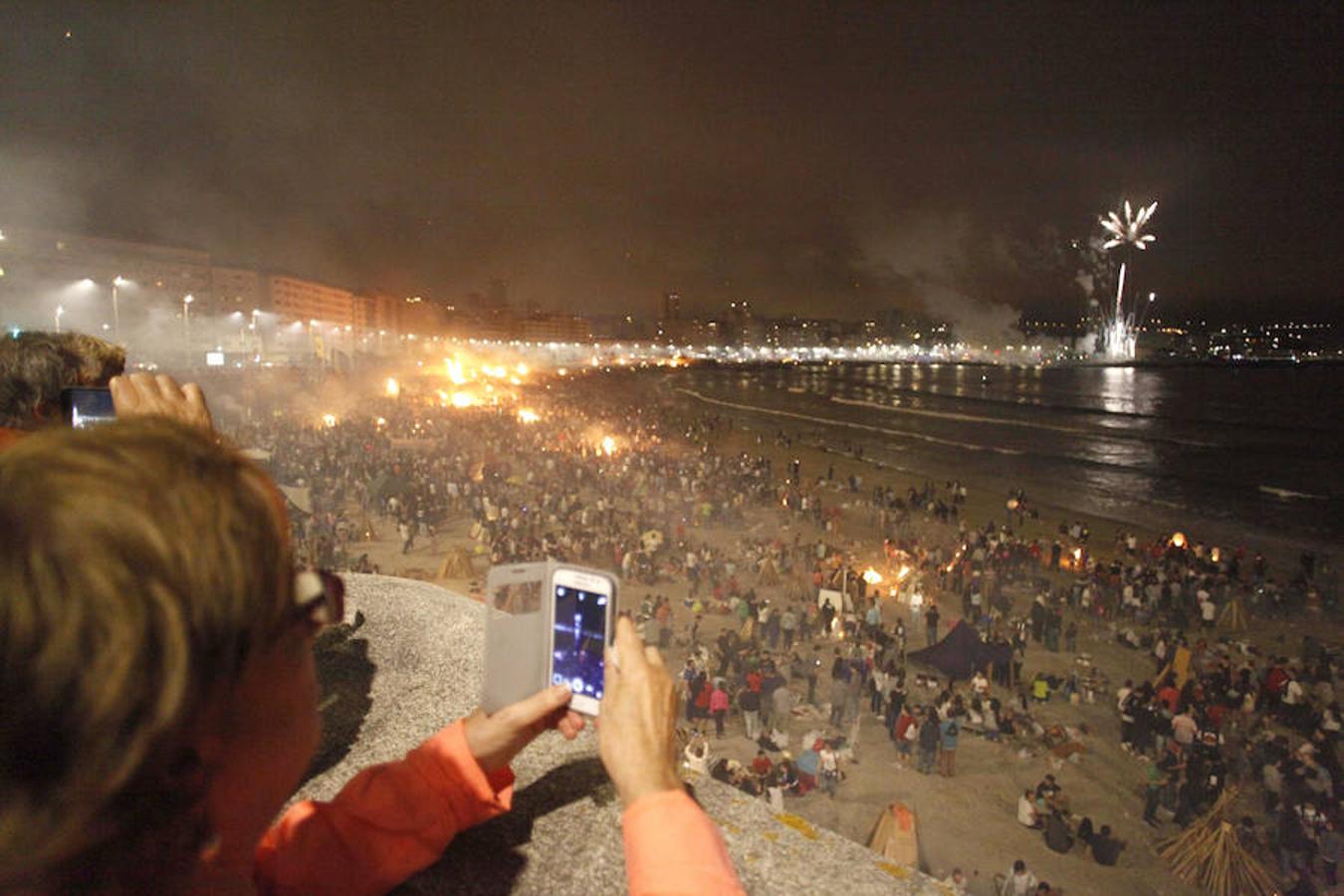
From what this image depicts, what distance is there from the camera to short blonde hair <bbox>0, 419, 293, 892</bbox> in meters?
0.67

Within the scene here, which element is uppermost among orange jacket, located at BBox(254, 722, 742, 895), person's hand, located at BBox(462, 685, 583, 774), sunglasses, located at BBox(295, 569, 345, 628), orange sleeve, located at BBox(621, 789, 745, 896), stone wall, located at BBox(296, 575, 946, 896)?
sunglasses, located at BBox(295, 569, 345, 628)

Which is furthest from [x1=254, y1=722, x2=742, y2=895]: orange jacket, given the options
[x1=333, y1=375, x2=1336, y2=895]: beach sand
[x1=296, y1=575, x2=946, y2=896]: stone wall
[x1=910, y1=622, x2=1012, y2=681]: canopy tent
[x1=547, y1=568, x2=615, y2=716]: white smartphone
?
[x1=910, y1=622, x2=1012, y2=681]: canopy tent

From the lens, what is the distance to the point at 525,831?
239cm

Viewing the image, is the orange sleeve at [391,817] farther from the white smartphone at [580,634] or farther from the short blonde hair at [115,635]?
the short blonde hair at [115,635]

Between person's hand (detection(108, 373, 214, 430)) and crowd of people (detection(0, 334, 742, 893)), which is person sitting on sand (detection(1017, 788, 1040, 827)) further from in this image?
person's hand (detection(108, 373, 214, 430))

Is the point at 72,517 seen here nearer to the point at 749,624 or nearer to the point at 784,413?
the point at 749,624

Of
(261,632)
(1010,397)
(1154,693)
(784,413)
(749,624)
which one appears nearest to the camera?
(261,632)

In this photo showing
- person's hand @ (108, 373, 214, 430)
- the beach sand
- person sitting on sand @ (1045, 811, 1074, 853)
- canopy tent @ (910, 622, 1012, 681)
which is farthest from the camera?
canopy tent @ (910, 622, 1012, 681)

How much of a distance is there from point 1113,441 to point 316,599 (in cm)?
5875

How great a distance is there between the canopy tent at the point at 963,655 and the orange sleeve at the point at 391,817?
1130 centimetres

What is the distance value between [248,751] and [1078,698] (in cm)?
1328

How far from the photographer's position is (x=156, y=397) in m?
2.06

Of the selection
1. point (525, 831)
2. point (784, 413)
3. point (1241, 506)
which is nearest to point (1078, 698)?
point (525, 831)

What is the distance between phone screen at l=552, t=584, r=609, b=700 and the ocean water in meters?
30.7
